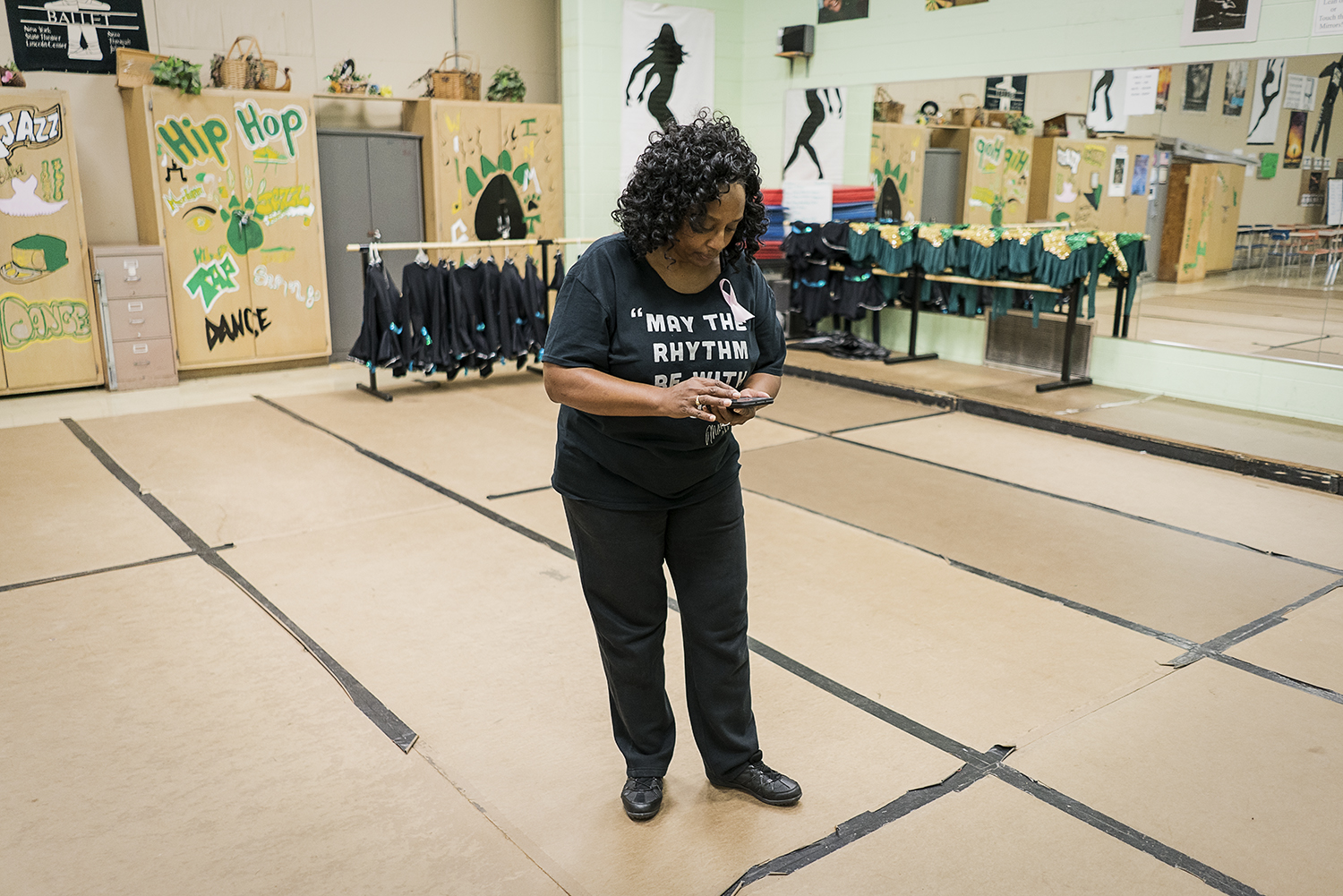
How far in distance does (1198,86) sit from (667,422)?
571cm

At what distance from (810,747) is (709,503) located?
840mm

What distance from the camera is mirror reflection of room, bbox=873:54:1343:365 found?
5.91 meters

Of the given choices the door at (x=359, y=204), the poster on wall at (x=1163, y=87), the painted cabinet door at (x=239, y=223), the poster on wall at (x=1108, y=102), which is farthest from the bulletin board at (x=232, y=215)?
the poster on wall at (x=1163, y=87)

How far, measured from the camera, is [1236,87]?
6.07 m

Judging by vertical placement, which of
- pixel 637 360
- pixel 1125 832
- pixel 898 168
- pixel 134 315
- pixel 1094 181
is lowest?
pixel 1125 832

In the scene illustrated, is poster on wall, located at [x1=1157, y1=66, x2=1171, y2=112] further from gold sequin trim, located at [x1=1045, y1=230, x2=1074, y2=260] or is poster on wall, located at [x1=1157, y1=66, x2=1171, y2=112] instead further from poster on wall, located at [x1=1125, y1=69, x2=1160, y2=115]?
gold sequin trim, located at [x1=1045, y1=230, x2=1074, y2=260]

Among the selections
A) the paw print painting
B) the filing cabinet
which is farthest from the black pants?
the paw print painting

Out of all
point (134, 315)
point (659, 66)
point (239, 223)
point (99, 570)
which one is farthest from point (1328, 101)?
point (134, 315)

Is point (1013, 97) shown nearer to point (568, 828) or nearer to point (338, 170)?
point (338, 170)

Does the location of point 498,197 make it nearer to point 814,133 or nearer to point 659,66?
point 659,66

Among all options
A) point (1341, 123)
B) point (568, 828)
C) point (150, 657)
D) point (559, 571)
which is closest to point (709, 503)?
point (568, 828)

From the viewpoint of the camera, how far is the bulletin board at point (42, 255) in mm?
6273

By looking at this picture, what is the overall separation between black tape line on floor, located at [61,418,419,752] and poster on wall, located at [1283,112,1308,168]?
601 cm

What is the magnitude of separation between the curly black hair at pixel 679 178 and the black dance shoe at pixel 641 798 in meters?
1.22
